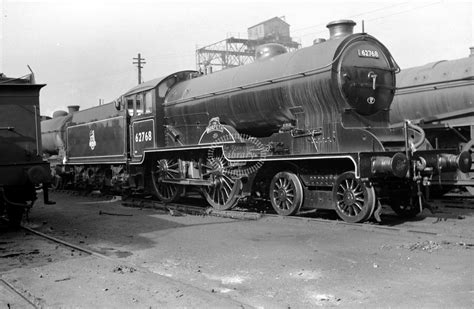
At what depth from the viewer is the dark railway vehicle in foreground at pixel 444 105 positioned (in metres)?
10.2

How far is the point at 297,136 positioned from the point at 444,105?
4160mm

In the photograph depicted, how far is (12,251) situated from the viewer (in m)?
6.71

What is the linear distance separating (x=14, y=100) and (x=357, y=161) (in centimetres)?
606

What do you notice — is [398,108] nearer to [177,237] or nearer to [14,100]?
[177,237]

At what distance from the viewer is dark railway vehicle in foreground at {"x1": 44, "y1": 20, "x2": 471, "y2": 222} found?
26.5ft

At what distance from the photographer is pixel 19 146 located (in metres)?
8.48

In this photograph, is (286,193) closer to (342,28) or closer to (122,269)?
(342,28)

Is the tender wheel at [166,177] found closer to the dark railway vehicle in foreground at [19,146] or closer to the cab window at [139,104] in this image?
the cab window at [139,104]

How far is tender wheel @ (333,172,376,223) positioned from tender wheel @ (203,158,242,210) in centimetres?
247

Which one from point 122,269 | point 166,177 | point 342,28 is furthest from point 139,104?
point 122,269

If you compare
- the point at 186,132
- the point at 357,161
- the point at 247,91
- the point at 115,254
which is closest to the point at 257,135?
the point at 247,91

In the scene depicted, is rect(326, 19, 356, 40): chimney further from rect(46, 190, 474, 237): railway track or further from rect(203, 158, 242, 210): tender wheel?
rect(203, 158, 242, 210): tender wheel

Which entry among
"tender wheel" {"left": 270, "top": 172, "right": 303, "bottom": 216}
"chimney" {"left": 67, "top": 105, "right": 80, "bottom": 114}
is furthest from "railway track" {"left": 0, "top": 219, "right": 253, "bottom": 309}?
"chimney" {"left": 67, "top": 105, "right": 80, "bottom": 114}

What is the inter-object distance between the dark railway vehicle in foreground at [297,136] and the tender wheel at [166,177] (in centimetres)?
3
